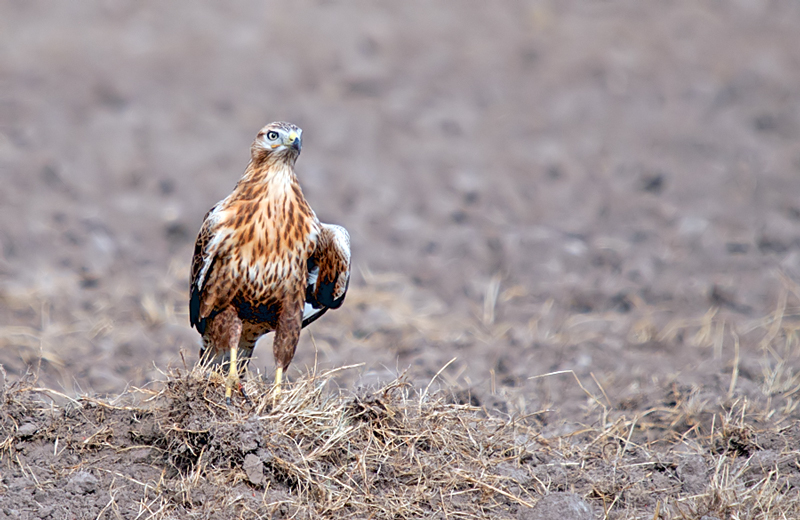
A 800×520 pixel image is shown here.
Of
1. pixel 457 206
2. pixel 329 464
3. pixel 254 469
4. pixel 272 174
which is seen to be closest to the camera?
pixel 254 469

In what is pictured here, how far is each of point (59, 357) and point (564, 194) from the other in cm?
557

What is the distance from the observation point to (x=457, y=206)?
980cm

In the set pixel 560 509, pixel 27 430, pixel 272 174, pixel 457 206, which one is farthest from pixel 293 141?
pixel 457 206

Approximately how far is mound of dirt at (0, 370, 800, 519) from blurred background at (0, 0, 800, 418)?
956 mm

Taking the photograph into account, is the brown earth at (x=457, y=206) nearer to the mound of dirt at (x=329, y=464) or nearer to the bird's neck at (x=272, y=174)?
the mound of dirt at (x=329, y=464)

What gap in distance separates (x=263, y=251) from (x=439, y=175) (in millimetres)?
5529

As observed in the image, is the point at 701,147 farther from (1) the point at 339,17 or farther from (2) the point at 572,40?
(1) the point at 339,17

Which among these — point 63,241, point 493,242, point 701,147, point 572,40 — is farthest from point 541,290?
Result: point 572,40

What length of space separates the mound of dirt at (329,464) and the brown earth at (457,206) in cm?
3

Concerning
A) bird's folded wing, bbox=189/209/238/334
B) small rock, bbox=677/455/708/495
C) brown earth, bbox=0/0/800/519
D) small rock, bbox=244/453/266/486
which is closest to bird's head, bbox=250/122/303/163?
bird's folded wing, bbox=189/209/238/334

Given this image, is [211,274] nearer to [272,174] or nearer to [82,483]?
[272,174]

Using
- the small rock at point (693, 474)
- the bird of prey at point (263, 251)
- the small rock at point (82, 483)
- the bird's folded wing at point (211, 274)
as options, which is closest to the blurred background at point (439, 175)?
the bird of prey at point (263, 251)

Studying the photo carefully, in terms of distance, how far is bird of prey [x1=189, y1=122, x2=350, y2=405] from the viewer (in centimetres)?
494

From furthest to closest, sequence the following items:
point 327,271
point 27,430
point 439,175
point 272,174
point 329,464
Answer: point 439,175 → point 327,271 → point 272,174 → point 27,430 → point 329,464
